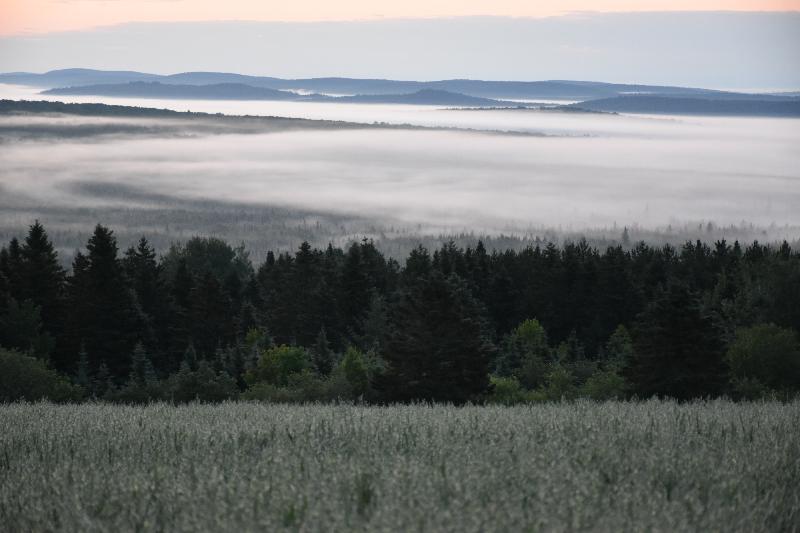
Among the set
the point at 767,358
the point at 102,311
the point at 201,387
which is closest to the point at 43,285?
the point at 102,311

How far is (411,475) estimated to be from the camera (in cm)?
689

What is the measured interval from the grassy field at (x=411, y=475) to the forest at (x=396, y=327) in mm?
9471

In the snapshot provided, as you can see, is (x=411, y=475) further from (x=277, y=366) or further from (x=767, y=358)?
(x=277, y=366)

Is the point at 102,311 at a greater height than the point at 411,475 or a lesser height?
lesser

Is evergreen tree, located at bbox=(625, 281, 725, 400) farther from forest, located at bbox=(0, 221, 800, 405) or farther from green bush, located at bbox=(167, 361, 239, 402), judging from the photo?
green bush, located at bbox=(167, 361, 239, 402)

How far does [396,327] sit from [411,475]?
56739 mm

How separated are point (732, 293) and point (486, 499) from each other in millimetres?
99096

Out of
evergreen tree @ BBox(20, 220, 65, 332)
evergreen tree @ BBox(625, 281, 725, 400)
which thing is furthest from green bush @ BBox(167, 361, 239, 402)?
evergreen tree @ BBox(20, 220, 65, 332)

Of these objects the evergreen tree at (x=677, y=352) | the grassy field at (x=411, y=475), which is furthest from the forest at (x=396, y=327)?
the grassy field at (x=411, y=475)

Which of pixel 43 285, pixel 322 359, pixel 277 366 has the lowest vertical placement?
pixel 322 359

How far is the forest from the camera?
45250mm

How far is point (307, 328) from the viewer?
106875mm

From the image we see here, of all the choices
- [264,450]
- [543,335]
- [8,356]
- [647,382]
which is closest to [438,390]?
[647,382]

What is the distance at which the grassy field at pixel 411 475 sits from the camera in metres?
5.93
